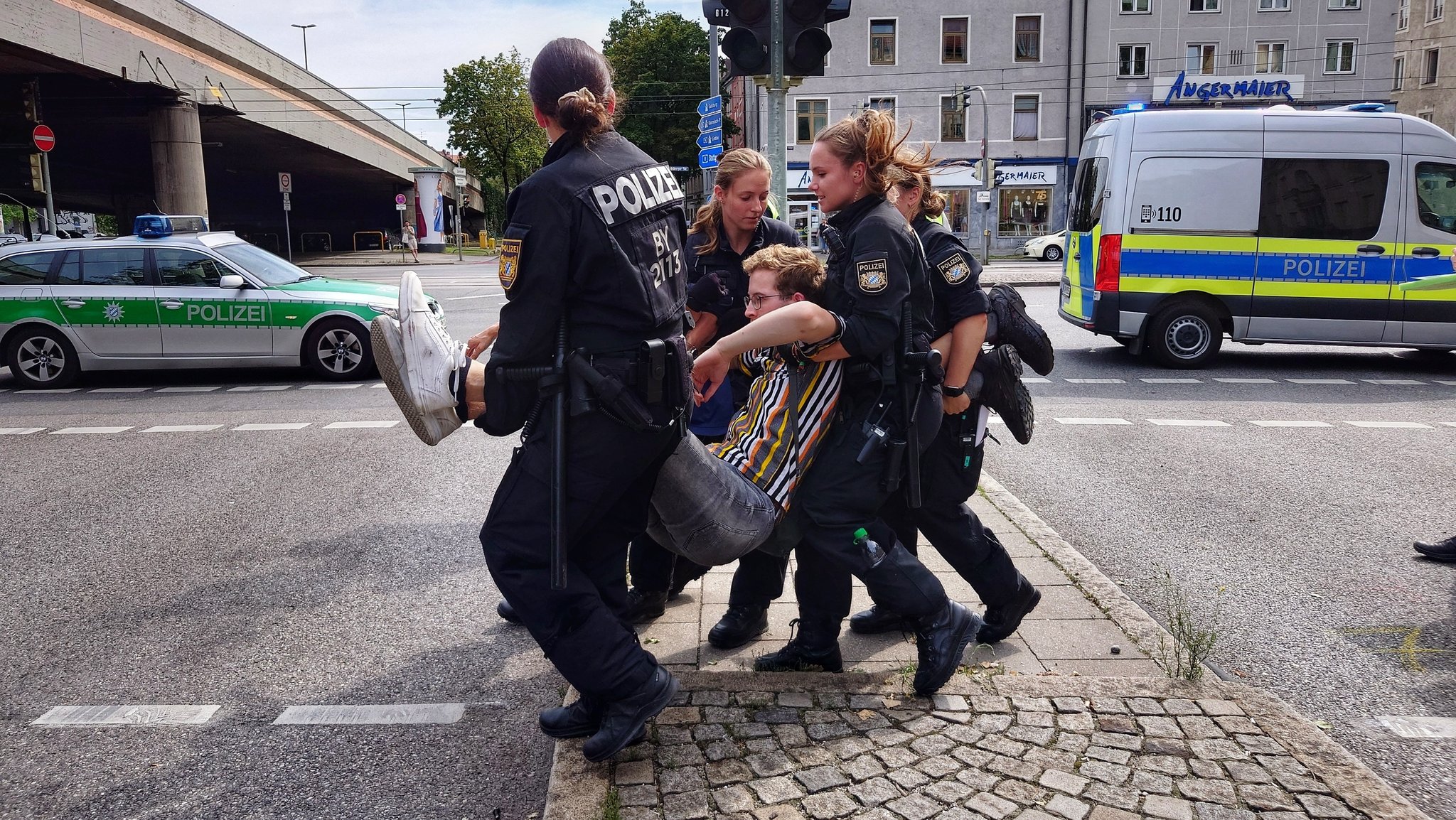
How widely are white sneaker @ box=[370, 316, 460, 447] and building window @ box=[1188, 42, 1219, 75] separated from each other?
4551 cm

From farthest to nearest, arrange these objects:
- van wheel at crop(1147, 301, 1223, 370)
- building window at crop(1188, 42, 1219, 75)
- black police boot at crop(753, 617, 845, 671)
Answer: building window at crop(1188, 42, 1219, 75), van wheel at crop(1147, 301, 1223, 370), black police boot at crop(753, 617, 845, 671)

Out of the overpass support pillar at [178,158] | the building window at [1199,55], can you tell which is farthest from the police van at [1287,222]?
the building window at [1199,55]

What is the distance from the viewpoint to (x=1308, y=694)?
12.2 ft

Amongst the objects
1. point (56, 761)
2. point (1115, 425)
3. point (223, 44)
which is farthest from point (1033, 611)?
point (223, 44)

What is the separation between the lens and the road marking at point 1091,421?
8969 mm

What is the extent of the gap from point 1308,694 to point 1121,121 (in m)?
9.03

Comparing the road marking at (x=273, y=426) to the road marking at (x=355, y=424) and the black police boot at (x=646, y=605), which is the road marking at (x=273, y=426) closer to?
the road marking at (x=355, y=424)

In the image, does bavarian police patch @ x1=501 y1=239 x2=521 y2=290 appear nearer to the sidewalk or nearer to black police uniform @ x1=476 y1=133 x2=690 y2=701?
black police uniform @ x1=476 y1=133 x2=690 y2=701

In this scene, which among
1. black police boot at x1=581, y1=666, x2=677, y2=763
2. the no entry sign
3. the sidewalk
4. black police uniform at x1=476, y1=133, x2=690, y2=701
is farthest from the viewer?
the no entry sign

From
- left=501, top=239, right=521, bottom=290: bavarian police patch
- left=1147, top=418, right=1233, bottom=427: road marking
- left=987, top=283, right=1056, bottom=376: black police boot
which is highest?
left=501, top=239, right=521, bottom=290: bavarian police patch

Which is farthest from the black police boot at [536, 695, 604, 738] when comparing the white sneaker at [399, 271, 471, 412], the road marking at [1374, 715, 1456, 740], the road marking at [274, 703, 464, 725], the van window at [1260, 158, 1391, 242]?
the van window at [1260, 158, 1391, 242]

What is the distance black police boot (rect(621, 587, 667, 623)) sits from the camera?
425 centimetres

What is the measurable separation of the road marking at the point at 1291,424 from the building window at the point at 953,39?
36.7m

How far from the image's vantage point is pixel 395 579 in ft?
16.6
